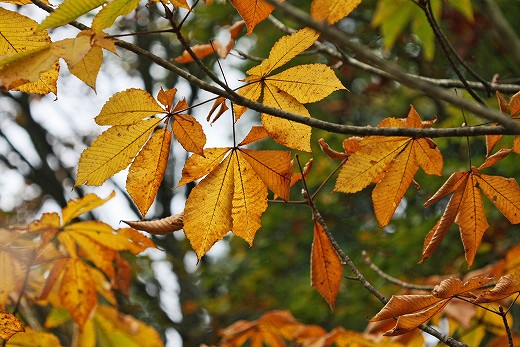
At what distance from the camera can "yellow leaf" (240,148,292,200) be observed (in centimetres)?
84

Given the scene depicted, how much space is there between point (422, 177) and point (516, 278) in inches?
90.6

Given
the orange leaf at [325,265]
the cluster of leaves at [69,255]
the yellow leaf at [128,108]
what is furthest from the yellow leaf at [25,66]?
the cluster of leaves at [69,255]

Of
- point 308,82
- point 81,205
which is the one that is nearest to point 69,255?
point 81,205

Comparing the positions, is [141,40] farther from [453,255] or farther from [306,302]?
[453,255]

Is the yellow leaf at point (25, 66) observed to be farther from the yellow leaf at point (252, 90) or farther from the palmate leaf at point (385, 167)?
the palmate leaf at point (385, 167)

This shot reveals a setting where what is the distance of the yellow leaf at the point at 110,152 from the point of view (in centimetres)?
78

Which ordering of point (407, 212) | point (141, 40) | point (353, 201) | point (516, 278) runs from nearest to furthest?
point (516, 278)
point (407, 212)
point (353, 201)
point (141, 40)

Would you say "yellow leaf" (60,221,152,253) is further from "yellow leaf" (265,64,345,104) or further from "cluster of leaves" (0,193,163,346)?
"yellow leaf" (265,64,345,104)

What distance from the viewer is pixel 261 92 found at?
2.86 ft

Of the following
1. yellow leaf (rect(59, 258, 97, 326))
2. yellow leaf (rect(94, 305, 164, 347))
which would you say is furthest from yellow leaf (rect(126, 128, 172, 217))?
yellow leaf (rect(94, 305, 164, 347))

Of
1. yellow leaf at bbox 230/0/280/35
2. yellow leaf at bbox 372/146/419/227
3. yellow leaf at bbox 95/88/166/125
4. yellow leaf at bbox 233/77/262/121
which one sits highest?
yellow leaf at bbox 230/0/280/35

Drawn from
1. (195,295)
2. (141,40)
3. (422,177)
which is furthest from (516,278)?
(141,40)

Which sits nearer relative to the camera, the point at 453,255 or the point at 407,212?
the point at 453,255

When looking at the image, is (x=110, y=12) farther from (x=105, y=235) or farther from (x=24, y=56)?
(x=105, y=235)
